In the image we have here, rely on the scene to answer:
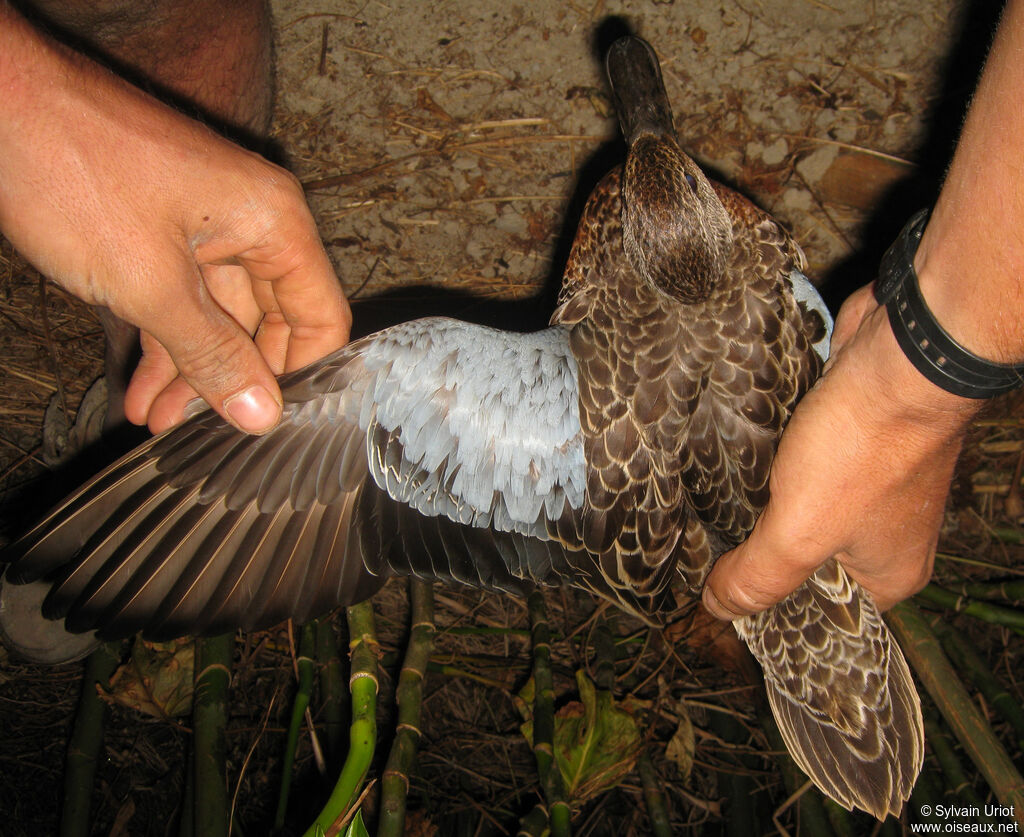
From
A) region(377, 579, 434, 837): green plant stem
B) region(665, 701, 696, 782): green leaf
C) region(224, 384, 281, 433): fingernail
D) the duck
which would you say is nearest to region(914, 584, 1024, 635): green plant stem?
the duck

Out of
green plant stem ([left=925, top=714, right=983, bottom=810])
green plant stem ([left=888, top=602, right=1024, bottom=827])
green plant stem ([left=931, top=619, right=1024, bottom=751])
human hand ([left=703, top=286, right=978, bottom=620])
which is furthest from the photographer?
green plant stem ([left=931, top=619, right=1024, bottom=751])

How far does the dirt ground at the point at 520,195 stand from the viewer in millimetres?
2352

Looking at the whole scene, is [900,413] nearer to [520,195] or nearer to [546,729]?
[546,729]

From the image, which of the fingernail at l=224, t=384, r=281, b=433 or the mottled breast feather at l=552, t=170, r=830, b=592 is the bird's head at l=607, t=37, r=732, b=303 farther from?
the fingernail at l=224, t=384, r=281, b=433

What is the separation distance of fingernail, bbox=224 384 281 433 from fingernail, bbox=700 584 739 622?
115 cm

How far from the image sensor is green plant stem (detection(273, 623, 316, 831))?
73.4 inches

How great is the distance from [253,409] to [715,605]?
4.06 feet

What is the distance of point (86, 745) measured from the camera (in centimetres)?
195

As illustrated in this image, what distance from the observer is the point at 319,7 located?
257 centimetres

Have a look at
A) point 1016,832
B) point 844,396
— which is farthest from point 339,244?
point 1016,832

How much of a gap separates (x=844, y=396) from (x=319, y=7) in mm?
2316

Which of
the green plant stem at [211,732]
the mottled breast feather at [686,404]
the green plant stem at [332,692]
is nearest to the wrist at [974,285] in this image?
the mottled breast feather at [686,404]

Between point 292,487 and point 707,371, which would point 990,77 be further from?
point 292,487

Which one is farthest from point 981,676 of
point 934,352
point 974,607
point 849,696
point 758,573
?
point 934,352
